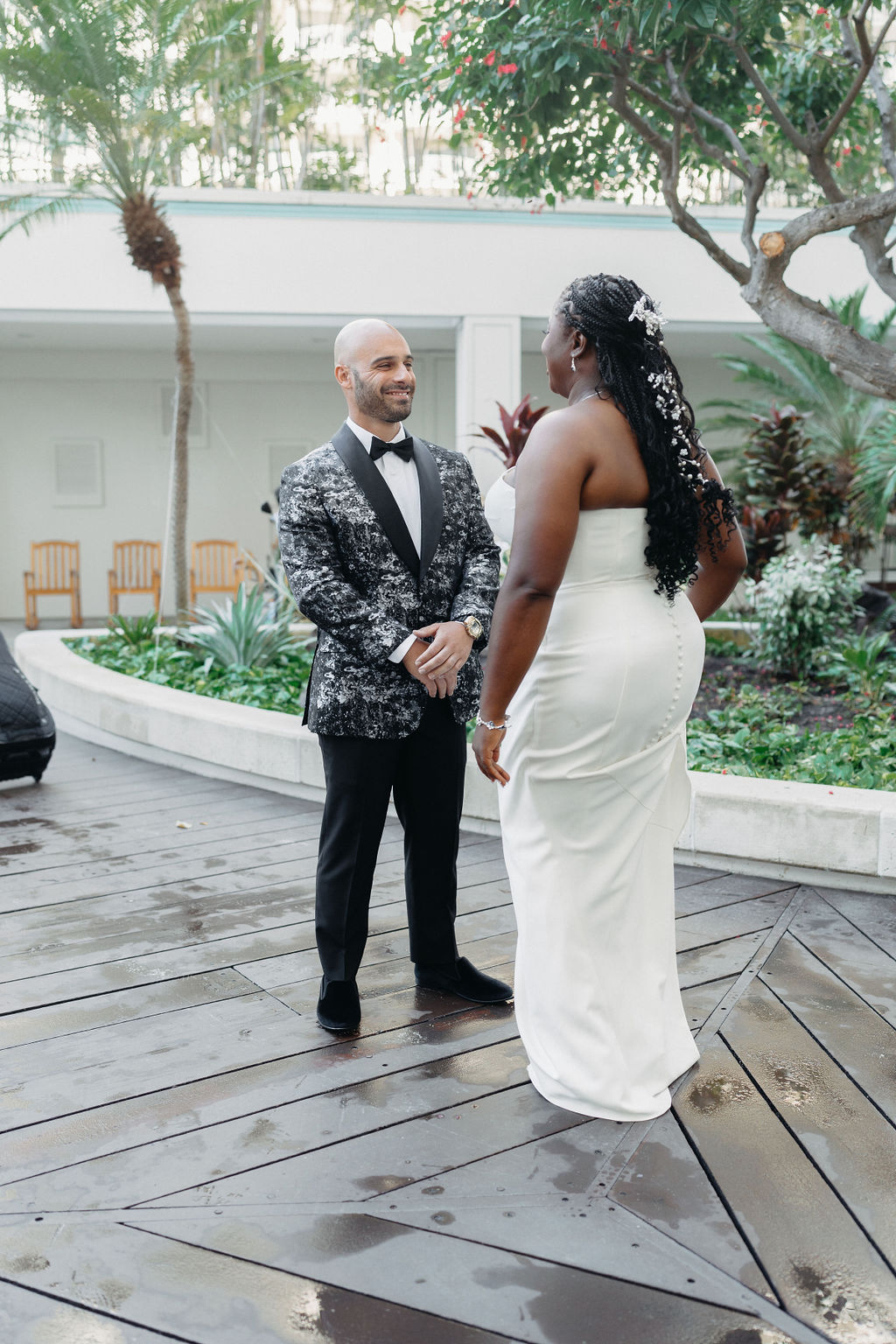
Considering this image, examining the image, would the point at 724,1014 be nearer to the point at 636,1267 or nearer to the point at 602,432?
the point at 636,1267

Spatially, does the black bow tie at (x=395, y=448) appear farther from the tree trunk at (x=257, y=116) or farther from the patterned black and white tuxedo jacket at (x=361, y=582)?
the tree trunk at (x=257, y=116)

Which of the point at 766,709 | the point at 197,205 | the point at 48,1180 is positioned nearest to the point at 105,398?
the point at 197,205

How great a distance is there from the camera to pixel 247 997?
10.6ft

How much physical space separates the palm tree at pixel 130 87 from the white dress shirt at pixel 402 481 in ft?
20.0

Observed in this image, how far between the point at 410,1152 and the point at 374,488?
1.55m

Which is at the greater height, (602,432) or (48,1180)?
(602,432)

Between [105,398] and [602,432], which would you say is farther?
[105,398]

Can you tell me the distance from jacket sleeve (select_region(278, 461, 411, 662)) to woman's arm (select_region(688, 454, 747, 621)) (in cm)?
73

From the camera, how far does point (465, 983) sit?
3223 millimetres

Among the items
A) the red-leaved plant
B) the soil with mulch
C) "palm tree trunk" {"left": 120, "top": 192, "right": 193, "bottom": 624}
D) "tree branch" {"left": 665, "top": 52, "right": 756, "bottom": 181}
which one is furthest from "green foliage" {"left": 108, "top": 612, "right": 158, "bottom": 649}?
"tree branch" {"left": 665, "top": 52, "right": 756, "bottom": 181}

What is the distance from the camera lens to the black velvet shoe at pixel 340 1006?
3010mm

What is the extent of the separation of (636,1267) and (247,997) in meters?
1.50

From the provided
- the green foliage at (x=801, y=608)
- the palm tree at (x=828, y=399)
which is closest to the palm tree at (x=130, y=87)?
the green foliage at (x=801, y=608)

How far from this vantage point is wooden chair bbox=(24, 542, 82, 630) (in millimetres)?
14352
